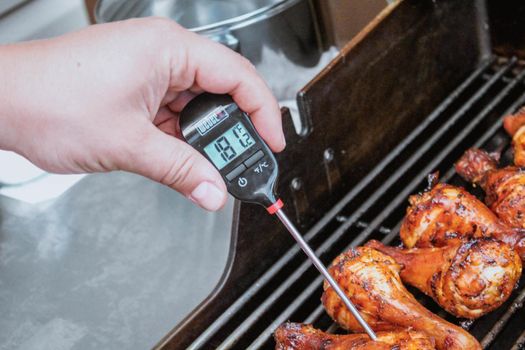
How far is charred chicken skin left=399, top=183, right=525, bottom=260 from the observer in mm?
1731

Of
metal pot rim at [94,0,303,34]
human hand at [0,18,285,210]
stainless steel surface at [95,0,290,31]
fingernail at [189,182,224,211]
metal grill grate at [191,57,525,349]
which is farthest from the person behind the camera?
stainless steel surface at [95,0,290,31]

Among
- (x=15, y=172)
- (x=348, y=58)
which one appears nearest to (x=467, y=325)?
(x=348, y=58)

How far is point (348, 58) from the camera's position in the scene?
1.99 m

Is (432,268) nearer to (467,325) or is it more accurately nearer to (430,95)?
(467,325)

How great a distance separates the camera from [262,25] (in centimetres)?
227

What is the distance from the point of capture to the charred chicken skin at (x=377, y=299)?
5.11ft

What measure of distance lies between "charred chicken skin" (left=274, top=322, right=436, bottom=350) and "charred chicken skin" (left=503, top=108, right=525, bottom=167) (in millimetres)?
689

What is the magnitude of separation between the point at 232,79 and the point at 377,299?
59 centimetres

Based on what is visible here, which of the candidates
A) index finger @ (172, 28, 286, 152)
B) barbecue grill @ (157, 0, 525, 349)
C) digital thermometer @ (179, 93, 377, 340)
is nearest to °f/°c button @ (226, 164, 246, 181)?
digital thermometer @ (179, 93, 377, 340)

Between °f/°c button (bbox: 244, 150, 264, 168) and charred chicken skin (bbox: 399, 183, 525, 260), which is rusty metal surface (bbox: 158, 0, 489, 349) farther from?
charred chicken skin (bbox: 399, 183, 525, 260)

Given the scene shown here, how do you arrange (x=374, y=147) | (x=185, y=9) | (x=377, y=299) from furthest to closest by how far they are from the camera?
(x=185, y=9) < (x=374, y=147) < (x=377, y=299)

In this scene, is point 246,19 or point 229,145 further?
point 246,19

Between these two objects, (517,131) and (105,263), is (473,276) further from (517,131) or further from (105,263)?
(105,263)

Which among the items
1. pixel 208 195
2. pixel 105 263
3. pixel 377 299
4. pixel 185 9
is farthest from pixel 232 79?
Answer: pixel 185 9
